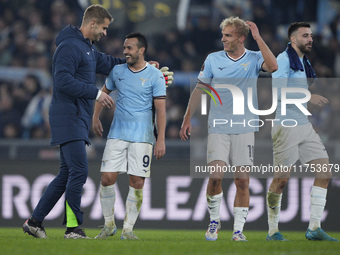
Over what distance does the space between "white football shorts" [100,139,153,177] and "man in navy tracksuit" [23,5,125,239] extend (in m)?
0.25

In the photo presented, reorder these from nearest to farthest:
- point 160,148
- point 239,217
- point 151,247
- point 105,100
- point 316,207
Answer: point 151,247, point 105,100, point 239,217, point 160,148, point 316,207

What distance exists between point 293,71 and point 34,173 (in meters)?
4.44

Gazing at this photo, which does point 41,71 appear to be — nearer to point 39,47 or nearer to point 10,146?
point 39,47

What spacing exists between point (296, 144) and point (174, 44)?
8075 mm

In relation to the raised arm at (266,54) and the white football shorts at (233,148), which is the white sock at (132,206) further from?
the raised arm at (266,54)

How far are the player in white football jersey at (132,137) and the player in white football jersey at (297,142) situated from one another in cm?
125

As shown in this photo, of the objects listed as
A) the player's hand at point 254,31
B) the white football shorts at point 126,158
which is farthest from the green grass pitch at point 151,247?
the player's hand at point 254,31

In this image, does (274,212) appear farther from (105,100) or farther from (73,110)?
(73,110)

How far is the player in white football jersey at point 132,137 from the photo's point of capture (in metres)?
7.77

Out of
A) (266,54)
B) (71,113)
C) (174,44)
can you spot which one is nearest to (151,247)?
(71,113)

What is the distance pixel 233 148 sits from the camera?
781 centimetres

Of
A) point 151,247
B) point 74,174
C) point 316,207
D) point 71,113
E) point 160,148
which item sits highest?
point 71,113

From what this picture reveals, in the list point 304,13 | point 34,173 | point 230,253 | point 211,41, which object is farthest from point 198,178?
point 304,13

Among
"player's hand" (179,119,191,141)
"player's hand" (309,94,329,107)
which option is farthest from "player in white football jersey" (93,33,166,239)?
"player's hand" (309,94,329,107)
